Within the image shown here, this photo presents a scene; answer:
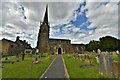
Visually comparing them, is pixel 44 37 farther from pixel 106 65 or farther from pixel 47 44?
pixel 106 65

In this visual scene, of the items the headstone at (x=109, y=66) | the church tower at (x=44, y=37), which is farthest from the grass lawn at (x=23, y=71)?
the church tower at (x=44, y=37)

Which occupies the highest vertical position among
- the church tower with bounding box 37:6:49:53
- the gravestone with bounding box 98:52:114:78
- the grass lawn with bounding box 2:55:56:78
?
the church tower with bounding box 37:6:49:53

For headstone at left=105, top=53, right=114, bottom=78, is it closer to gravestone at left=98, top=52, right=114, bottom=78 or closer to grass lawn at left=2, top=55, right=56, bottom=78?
gravestone at left=98, top=52, right=114, bottom=78

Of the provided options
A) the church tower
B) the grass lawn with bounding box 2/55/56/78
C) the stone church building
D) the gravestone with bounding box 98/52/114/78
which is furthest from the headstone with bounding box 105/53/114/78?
the church tower

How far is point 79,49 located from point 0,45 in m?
69.4

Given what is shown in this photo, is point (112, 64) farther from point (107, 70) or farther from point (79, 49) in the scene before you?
point (79, 49)

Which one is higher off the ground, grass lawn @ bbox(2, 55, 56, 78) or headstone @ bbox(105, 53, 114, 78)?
headstone @ bbox(105, 53, 114, 78)

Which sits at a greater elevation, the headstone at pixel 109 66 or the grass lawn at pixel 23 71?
the headstone at pixel 109 66

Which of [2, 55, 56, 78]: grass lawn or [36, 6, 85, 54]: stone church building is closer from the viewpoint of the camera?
[2, 55, 56, 78]: grass lawn

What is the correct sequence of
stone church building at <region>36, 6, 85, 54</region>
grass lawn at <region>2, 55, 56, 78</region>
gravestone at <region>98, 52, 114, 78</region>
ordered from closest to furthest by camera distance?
gravestone at <region>98, 52, 114, 78</region>, grass lawn at <region>2, 55, 56, 78</region>, stone church building at <region>36, 6, 85, 54</region>

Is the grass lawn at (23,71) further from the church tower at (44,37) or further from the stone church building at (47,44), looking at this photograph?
the church tower at (44,37)

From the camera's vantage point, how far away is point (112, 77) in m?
9.46

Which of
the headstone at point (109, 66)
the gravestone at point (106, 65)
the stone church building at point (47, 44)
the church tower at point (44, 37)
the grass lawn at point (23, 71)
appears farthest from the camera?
the stone church building at point (47, 44)

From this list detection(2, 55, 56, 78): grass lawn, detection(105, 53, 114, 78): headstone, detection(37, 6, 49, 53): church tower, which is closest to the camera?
detection(105, 53, 114, 78): headstone
